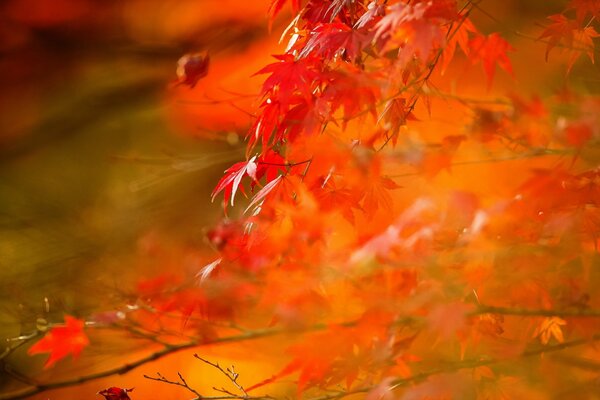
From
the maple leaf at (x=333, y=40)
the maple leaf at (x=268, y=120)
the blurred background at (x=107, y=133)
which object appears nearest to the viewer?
the maple leaf at (x=333, y=40)

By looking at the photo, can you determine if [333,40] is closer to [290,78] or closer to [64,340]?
[290,78]

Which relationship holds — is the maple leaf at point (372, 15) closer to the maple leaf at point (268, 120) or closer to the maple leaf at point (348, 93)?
the maple leaf at point (348, 93)

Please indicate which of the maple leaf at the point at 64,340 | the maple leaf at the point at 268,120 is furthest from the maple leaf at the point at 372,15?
the maple leaf at the point at 64,340

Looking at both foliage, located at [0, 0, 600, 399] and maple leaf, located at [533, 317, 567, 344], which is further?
maple leaf, located at [533, 317, 567, 344]

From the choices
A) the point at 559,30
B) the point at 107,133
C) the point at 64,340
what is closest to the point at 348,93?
the point at 559,30

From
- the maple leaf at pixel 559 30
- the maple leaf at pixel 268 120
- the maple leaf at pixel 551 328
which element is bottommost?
the maple leaf at pixel 551 328

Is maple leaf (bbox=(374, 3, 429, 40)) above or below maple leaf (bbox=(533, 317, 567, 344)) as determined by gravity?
above

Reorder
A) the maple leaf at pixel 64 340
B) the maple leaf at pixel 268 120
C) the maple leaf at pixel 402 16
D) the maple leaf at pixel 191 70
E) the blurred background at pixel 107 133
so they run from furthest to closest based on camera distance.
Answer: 1. the blurred background at pixel 107 133
2. the maple leaf at pixel 191 70
3. the maple leaf at pixel 64 340
4. the maple leaf at pixel 268 120
5. the maple leaf at pixel 402 16

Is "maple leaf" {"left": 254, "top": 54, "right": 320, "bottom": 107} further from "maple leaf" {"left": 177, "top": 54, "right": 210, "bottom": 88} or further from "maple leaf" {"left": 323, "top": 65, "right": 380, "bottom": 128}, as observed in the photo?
"maple leaf" {"left": 177, "top": 54, "right": 210, "bottom": 88}

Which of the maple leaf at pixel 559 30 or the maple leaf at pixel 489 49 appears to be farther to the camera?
the maple leaf at pixel 559 30

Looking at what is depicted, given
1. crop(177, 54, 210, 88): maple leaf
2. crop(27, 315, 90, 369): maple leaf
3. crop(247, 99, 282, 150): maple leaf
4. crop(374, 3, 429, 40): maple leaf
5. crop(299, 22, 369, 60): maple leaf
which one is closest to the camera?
crop(374, 3, 429, 40): maple leaf

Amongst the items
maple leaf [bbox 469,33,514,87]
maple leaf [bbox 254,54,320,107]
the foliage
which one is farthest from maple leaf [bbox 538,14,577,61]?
maple leaf [bbox 254,54,320,107]
